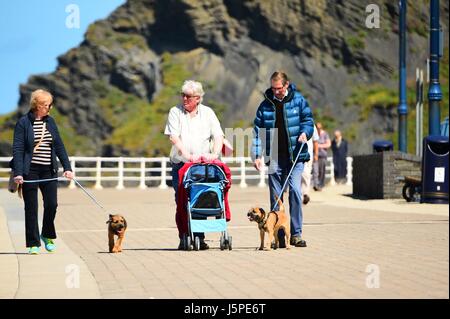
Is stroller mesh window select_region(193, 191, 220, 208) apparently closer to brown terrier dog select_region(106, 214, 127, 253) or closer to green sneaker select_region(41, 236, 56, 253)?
brown terrier dog select_region(106, 214, 127, 253)

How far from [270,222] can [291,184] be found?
2.30 feet

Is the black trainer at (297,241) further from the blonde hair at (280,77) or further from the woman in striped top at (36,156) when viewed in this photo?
the woman in striped top at (36,156)

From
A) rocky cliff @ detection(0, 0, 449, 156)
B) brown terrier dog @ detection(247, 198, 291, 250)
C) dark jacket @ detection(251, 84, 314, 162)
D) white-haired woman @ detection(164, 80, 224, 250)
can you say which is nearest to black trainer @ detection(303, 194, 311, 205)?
dark jacket @ detection(251, 84, 314, 162)

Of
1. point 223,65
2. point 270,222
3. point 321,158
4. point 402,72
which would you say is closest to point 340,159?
point 402,72

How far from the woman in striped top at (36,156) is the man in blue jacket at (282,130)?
6.88ft

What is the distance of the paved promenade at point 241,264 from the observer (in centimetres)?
907

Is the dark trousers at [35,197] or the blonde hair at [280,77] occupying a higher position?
the blonde hair at [280,77]

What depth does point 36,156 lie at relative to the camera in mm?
12727

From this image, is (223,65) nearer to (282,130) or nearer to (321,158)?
(321,158)

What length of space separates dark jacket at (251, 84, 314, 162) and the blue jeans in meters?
0.14

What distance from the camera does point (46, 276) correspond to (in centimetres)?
1048

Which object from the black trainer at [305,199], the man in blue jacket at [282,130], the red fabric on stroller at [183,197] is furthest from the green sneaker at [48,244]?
the black trainer at [305,199]

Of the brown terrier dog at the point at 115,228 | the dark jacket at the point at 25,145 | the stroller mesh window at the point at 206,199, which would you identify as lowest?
the brown terrier dog at the point at 115,228
